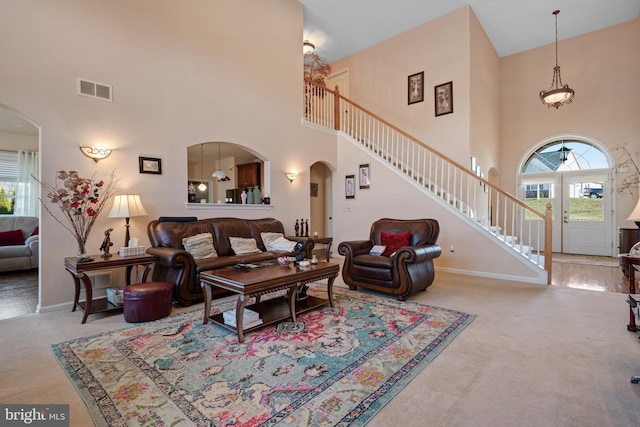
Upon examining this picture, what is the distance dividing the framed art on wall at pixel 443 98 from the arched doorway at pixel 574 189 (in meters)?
3.19

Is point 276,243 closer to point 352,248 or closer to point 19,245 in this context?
point 352,248

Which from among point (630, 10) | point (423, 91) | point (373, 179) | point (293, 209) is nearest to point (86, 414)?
point (293, 209)

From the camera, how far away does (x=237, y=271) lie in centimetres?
322

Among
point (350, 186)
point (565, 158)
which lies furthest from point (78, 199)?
point (565, 158)

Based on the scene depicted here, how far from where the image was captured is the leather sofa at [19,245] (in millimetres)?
5617

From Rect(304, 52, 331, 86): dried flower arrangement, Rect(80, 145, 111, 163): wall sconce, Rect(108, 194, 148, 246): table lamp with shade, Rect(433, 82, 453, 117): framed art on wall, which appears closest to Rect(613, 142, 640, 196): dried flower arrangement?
Rect(433, 82, 453, 117): framed art on wall

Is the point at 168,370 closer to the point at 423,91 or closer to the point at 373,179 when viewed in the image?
the point at 373,179

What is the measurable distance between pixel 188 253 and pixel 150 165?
1624 mm

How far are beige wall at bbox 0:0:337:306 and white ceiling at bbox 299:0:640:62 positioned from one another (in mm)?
1161

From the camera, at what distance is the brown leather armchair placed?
155 inches

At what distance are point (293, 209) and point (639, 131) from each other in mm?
7923

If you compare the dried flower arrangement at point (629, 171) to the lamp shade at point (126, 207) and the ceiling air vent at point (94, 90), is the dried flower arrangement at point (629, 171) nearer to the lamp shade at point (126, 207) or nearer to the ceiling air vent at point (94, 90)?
the lamp shade at point (126, 207)

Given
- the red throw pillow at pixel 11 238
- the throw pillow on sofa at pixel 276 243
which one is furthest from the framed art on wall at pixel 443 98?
the red throw pillow at pixel 11 238

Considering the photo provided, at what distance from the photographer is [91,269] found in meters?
3.29
